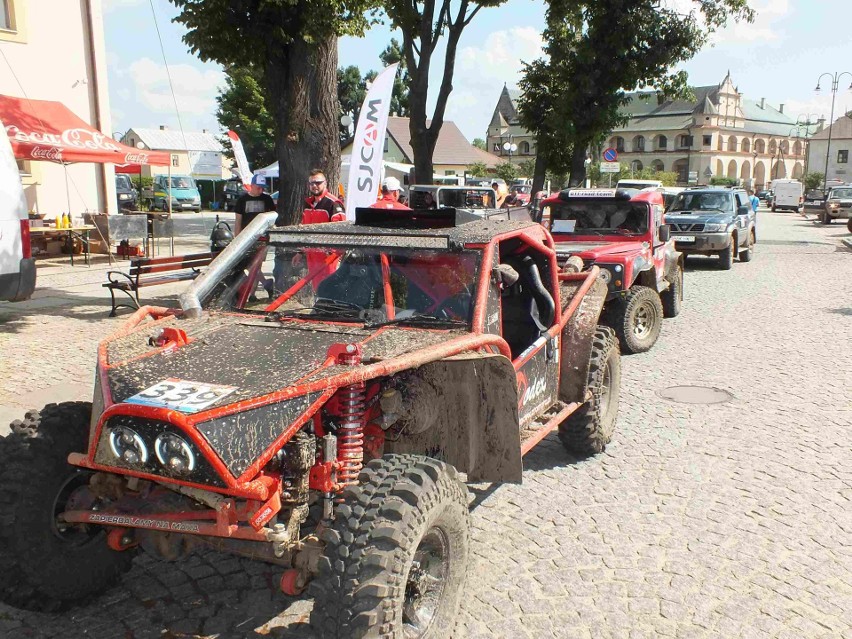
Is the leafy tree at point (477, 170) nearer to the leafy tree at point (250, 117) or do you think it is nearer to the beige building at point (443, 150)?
the beige building at point (443, 150)

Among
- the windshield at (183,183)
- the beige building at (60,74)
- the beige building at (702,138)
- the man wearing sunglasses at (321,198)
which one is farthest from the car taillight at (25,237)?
the beige building at (702,138)

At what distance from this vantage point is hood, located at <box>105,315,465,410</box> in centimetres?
308

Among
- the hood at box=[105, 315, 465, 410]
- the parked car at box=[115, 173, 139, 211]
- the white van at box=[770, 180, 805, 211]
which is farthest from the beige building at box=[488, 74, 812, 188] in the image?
the hood at box=[105, 315, 465, 410]

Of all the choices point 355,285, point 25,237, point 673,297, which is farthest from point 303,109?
point 355,285

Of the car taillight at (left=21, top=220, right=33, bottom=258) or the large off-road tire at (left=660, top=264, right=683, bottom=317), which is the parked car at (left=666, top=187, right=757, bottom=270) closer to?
the large off-road tire at (left=660, top=264, right=683, bottom=317)

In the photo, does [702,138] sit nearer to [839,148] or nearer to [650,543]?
[839,148]

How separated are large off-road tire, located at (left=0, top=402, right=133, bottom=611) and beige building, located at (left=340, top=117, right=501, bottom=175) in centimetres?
6345

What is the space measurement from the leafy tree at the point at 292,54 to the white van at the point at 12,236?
112 inches

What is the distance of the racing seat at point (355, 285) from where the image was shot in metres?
4.08

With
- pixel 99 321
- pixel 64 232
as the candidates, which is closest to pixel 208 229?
pixel 64 232

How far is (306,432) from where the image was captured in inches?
125

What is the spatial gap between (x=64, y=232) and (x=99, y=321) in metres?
7.01

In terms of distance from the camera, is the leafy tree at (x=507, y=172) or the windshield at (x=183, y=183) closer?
the windshield at (x=183, y=183)

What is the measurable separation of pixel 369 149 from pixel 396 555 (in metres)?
7.89
